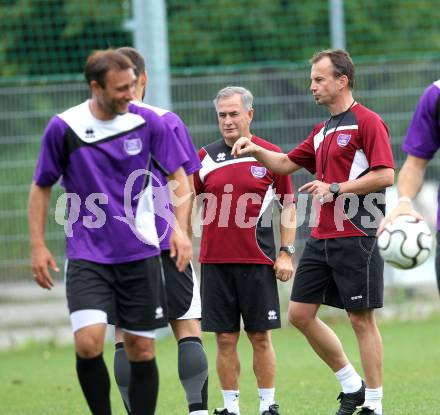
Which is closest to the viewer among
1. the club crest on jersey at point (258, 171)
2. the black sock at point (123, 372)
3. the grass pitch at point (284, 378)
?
the black sock at point (123, 372)

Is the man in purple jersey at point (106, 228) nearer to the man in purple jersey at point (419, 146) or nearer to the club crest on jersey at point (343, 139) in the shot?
the man in purple jersey at point (419, 146)

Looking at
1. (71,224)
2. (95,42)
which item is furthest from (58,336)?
(71,224)

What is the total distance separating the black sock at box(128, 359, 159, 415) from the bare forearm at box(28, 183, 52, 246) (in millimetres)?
910

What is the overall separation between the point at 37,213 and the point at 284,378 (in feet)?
15.5

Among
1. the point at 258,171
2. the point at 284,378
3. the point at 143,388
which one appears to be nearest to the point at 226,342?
the point at 258,171

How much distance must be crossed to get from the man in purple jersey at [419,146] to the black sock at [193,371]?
5.50 feet

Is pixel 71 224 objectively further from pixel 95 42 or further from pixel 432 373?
pixel 95 42

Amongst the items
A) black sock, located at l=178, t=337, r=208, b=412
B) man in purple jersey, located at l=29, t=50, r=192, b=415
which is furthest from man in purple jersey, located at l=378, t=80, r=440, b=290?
black sock, located at l=178, t=337, r=208, b=412

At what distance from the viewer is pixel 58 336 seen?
1458 centimetres

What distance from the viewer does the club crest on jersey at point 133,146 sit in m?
6.25

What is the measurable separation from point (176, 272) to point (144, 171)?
0.94m

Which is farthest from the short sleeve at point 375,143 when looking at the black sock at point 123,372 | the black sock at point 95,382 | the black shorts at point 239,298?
the black sock at point 95,382

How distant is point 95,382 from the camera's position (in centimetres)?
621

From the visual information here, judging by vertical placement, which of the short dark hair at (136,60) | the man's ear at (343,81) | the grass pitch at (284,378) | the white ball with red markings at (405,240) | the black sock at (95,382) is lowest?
the grass pitch at (284,378)
